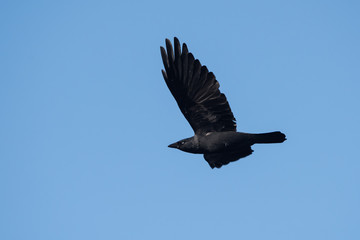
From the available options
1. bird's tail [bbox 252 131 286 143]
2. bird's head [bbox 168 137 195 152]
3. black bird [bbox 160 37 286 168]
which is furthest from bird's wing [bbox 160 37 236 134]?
bird's tail [bbox 252 131 286 143]

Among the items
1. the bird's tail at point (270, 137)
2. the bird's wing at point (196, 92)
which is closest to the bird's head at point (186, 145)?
the bird's wing at point (196, 92)

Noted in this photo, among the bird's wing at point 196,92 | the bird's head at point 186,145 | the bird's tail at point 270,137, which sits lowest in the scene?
the bird's tail at point 270,137

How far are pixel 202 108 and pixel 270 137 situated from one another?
1.79 metres

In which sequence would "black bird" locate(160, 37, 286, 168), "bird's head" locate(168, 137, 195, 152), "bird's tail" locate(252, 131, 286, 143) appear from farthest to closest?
1. "bird's head" locate(168, 137, 195, 152)
2. "black bird" locate(160, 37, 286, 168)
3. "bird's tail" locate(252, 131, 286, 143)

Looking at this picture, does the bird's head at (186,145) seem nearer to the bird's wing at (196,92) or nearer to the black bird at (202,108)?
the black bird at (202,108)

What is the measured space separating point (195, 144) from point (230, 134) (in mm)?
925

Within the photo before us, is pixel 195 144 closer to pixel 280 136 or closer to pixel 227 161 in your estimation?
pixel 227 161

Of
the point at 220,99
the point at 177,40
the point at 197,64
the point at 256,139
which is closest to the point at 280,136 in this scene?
the point at 256,139

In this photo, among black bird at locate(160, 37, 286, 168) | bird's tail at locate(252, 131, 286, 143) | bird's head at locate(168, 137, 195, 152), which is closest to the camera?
bird's tail at locate(252, 131, 286, 143)

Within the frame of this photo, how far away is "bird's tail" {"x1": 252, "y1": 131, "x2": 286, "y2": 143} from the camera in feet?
37.1

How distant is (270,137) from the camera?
11.4 metres

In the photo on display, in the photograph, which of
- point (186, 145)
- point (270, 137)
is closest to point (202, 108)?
point (186, 145)

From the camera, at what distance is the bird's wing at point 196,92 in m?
11.5

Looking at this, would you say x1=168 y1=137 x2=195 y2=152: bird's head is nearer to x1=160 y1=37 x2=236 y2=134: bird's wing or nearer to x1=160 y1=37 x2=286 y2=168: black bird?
x1=160 y1=37 x2=286 y2=168: black bird
